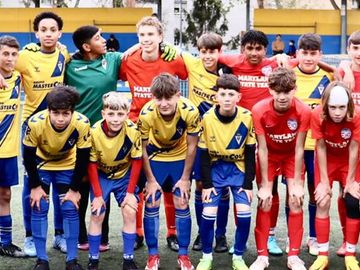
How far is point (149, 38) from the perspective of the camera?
5.11m

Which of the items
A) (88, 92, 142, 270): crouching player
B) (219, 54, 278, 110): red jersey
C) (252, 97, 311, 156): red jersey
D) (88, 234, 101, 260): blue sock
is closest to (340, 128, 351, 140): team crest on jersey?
(252, 97, 311, 156): red jersey

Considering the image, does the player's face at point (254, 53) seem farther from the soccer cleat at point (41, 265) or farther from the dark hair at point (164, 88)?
the soccer cleat at point (41, 265)

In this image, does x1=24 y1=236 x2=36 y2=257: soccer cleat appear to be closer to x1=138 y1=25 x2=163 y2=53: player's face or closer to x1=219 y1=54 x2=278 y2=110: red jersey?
x1=138 y1=25 x2=163 y2=53: player's face

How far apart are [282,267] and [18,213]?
9.46 ft

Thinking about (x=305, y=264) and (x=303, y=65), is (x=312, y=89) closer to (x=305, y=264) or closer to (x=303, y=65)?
(x=303, y=65)

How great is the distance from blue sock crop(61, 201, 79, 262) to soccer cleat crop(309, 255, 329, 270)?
1824 mm

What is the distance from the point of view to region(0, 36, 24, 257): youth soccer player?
4.91m

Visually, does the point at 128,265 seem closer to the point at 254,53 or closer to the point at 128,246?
the point at 128,246

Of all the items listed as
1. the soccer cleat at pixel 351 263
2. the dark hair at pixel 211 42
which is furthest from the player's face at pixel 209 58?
the soccer cleat at pixel 351 263

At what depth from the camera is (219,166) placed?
187 inches

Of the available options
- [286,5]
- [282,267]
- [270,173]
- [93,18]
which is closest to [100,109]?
[270,173]

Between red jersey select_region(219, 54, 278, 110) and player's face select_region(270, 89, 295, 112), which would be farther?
red jersey select_region(219, 54, 278, 110)

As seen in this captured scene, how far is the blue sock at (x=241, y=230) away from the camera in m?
4.63

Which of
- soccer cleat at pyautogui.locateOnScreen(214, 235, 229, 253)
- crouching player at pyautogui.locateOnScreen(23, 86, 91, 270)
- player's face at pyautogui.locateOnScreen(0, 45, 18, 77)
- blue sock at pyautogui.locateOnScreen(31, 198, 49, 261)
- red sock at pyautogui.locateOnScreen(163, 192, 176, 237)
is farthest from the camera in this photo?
red sock at pyautogui.locateOnScreen(163, 192, 176, 237)
